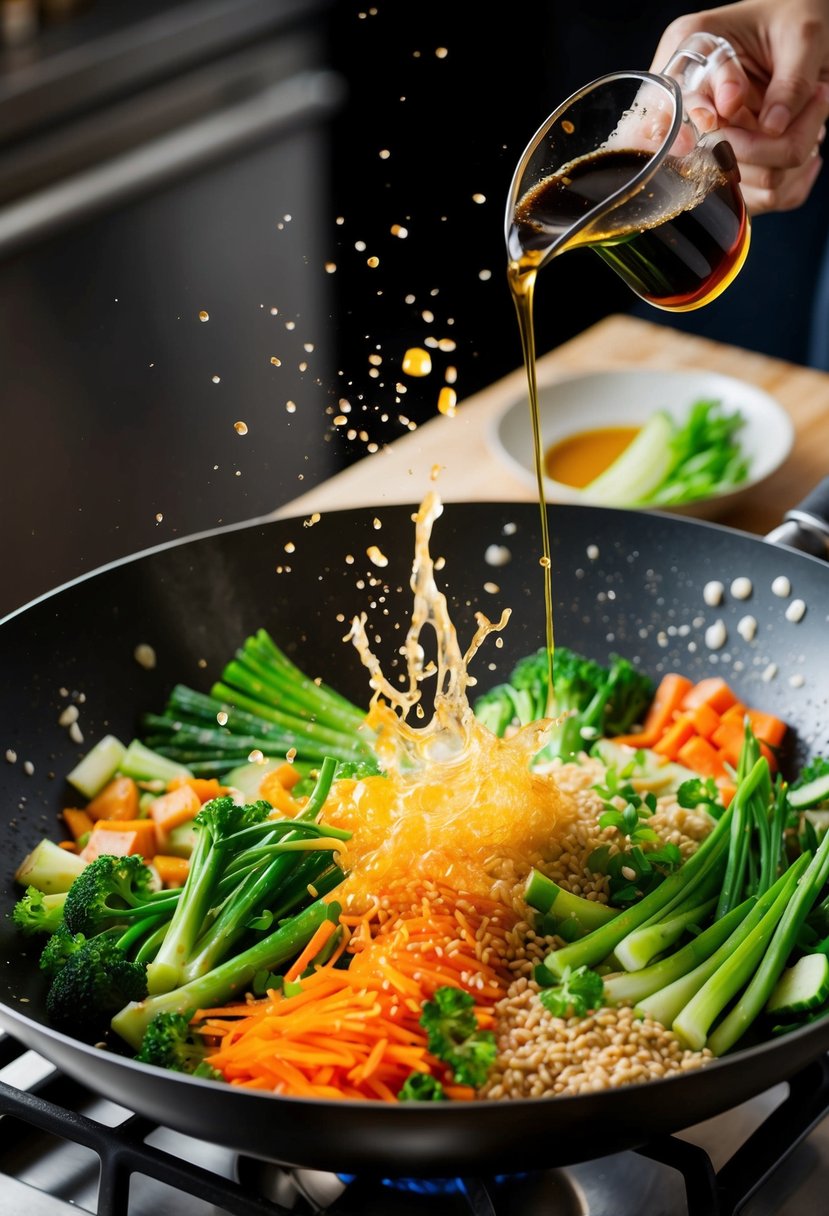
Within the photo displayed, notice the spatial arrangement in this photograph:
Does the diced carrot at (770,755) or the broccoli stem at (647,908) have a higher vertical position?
the broccoli stem at (647,908)

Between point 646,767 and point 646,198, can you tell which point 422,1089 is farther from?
→ point 646,198

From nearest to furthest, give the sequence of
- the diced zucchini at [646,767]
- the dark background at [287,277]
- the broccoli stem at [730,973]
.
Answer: the broccoli stem at [730,973] → the diced zucchini at [646,767] → the dark background at [287,277]

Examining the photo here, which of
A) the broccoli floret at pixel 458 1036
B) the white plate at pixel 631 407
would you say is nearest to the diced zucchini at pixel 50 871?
the broccoli floret at pixel 458 1036

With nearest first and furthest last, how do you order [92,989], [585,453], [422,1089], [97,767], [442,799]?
[422,1089]
[92,989]
[442,799]
[97,767]
[585,453]

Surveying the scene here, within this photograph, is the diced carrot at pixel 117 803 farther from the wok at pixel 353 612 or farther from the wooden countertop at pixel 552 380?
the wooden countertop at pixel 552 380

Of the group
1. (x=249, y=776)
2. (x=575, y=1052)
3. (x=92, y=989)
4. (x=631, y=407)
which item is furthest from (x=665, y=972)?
(x=631, y=407)
